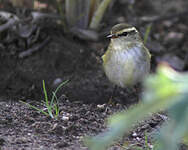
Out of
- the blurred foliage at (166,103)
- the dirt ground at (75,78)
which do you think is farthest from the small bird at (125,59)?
the blurred foliage at (166,103)

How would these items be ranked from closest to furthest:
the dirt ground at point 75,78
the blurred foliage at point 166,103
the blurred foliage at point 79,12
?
the blurred foliage at point 166,103, the dirt ground at point 75,78, the blurred foliage at point 79,12

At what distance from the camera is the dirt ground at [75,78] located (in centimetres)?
333

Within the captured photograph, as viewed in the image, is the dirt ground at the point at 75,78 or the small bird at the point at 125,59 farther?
the small bird at the point at 125,59

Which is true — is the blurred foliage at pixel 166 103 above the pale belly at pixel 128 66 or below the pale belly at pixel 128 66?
above

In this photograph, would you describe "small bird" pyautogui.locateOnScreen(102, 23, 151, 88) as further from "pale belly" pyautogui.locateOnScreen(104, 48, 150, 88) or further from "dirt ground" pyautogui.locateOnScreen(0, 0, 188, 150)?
"dirt ground" pyautogui.locateOnScreen(0, 0, 188, 150)

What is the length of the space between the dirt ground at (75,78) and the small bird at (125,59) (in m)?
0.40

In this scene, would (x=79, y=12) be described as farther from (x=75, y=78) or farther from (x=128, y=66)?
(x=128, y=66)

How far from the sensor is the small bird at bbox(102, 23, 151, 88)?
4.37 m

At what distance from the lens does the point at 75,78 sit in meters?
5.30

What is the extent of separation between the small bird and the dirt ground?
1.31 feet

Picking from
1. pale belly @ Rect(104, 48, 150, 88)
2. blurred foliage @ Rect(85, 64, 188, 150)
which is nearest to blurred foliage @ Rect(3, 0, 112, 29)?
pale belly @ Rect(104, 48, 150, 88)

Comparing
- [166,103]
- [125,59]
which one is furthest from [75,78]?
[166,103]

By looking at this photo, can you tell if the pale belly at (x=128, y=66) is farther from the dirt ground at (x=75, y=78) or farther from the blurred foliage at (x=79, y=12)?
the blurred foliage at (x=79, y=12)

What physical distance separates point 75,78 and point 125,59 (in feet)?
3.86
